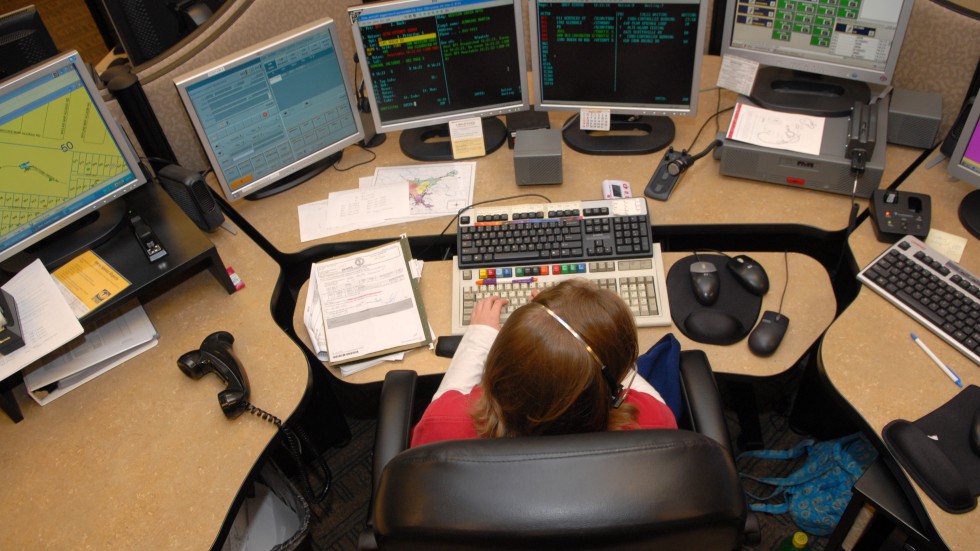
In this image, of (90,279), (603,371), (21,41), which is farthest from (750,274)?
(21,41)

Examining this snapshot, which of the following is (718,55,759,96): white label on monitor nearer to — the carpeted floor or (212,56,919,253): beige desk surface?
(212,56,919,253): beige desk surface

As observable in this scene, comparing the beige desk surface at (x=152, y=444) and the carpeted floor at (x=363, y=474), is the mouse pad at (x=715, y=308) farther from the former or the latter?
the beige desk surface at (x=152, y=444)

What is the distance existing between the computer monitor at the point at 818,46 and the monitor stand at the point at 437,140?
62 cm

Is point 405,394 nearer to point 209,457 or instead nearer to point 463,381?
point 463,381

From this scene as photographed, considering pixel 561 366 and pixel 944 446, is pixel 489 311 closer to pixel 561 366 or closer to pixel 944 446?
pixel 561 366

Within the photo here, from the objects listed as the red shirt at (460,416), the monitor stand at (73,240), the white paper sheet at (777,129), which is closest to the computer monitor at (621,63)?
the white paper sheet at (777,129)

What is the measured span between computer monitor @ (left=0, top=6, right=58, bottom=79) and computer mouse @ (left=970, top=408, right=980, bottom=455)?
2.04 meters

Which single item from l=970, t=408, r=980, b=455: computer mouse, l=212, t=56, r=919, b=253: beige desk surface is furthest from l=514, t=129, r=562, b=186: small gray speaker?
l=970, t=408, r=980, b=455: computer mouse

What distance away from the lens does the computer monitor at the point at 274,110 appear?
157 cm

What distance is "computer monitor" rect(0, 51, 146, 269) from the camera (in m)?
1.32

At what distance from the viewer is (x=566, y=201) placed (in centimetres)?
165

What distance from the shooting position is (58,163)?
140 centimetres

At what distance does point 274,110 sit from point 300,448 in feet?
2.80

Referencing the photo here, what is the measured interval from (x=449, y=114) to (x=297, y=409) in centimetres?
88
